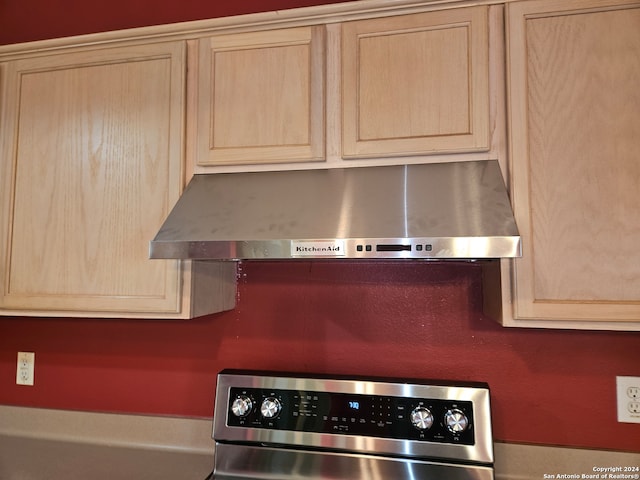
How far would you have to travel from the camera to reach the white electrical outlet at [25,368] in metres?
1.58

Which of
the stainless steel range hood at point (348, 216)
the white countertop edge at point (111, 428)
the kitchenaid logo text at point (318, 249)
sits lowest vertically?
the white countertop edge at point (111, 428)

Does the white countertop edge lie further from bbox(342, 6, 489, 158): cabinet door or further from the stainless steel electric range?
bbox(342, 6, 489, 158): cabinet door

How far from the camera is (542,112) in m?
1.02

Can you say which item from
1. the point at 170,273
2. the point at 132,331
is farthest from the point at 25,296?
the point at 170,273

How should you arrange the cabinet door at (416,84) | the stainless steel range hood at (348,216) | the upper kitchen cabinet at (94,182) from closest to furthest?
the stainless steel range hood at (348,216) → the cabinet door at (416,84) → the upper kitchen cabinet at (94,182)

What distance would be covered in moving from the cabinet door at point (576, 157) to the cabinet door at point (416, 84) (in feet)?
0.31

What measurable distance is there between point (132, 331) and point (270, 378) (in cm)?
62

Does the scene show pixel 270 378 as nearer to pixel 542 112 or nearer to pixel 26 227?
pixel 26 227

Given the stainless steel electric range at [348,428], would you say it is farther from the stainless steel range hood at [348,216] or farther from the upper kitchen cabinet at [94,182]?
the stainless steel range hood at [348,216]

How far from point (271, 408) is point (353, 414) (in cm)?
26

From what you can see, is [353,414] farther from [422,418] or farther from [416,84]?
[416,84]

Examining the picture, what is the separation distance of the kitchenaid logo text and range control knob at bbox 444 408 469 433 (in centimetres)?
62

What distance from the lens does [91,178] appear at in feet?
Answer: 4.09

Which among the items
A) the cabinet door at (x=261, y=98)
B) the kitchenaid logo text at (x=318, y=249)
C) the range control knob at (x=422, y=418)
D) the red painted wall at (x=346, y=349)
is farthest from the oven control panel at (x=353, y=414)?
the cabinet door at (x=261, y=98)
